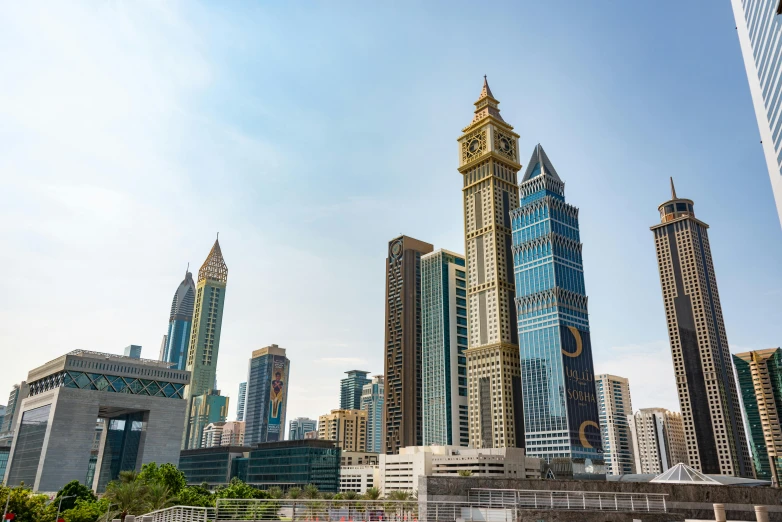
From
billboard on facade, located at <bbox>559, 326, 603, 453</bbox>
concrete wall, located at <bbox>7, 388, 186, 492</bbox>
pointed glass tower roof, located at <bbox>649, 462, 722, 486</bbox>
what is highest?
billboard on facade, located at <bbox>559, 326, 603, 453</bbox>

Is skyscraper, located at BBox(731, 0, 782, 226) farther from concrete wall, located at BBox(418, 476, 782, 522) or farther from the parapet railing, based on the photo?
the parapet railing

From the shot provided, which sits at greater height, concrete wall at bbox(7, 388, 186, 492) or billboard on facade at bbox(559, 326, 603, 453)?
billboard on facade at bbox(559, 326, 603, 453)

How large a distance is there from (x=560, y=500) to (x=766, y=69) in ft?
169

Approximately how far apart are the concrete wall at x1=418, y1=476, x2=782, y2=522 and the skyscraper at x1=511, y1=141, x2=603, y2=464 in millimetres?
144913

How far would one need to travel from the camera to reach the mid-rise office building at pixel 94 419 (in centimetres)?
10844

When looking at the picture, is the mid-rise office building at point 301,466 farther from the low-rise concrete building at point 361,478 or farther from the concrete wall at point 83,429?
the concrete wall at point 83,429

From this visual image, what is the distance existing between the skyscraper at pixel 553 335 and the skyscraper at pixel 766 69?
4833 inches

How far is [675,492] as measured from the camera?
30781 mm

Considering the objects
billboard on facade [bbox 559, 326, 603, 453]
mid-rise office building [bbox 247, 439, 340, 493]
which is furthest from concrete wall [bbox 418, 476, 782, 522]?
mid-rise office building [bbox 247, 439, 340, 493]

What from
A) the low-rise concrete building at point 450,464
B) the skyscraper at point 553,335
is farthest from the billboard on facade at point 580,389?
the low-rise concrete building at point 450,464

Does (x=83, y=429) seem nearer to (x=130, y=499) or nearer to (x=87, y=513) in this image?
(x=87, y=513)

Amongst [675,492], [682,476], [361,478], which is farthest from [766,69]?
[361,478]

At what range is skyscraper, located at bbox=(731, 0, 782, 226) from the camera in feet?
173

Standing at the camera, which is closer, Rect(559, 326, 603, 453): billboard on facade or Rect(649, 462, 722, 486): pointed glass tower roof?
Rect(649, 462, 722, 486): pointed glass tower roof
